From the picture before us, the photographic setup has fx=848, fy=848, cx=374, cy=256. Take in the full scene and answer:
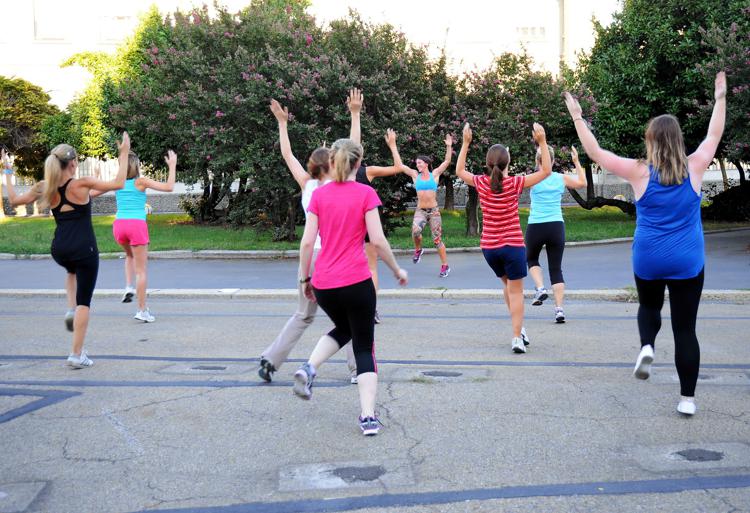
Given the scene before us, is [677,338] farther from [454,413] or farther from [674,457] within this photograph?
[454,413]

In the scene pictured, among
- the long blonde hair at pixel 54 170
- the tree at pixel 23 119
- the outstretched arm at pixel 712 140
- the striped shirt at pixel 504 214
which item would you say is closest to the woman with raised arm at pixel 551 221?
the striped shirt at pixel 504 214

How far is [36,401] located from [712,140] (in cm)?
478

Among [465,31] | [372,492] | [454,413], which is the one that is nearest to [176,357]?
[454,413]

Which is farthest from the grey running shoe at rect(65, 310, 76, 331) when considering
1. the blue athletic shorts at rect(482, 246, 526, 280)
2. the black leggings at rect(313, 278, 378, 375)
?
the blue athletic shorts at rect(482, 246, 526, 280)

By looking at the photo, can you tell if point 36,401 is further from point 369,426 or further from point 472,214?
point 472,214

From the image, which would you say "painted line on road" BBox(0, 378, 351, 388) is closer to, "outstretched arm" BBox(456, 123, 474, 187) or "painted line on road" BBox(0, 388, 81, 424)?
"painted line on road" BBox(0, 388, 81, 424)

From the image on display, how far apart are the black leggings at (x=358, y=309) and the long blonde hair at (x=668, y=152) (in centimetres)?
183

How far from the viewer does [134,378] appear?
21.6ft

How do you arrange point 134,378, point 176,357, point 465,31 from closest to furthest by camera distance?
1. point 134,378
2. point 176,357
3. point 465,31

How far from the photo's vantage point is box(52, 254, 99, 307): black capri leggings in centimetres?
689

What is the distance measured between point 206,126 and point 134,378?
43.3 feet

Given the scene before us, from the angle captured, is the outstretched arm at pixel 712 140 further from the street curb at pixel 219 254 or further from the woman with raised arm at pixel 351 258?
the street curb at pixel 219 254

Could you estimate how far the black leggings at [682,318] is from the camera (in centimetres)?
509

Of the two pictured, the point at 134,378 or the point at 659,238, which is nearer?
the point at 659,238
